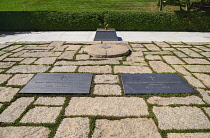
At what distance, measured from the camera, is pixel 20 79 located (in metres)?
3.93

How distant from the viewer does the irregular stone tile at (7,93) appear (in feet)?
10.3

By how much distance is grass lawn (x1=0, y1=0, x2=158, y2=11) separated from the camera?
68.4ft

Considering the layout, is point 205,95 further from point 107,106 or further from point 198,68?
point 107,106

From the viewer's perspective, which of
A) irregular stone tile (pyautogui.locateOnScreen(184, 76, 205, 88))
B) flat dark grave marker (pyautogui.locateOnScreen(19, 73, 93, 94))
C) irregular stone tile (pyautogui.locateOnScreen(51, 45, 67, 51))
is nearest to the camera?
flat dark grave marker (pyautogui.locateOnScreen(19, 73, 93, 94))

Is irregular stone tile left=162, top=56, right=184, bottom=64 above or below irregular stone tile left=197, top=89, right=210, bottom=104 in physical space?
above

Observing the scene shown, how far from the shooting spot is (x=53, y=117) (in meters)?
2.62

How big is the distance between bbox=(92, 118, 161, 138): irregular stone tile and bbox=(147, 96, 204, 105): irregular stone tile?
564 mm

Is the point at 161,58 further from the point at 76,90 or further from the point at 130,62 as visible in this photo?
the point at 76,90

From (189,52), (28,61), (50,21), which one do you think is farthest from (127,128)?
(50,21)

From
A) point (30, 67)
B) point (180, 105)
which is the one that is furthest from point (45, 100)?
point (180, 105)

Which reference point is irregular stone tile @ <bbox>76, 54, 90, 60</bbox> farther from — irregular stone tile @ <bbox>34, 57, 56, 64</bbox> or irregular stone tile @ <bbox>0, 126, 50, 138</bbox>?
irregular stone tile @ <bbox>0, 126, 50, 138</bbox>

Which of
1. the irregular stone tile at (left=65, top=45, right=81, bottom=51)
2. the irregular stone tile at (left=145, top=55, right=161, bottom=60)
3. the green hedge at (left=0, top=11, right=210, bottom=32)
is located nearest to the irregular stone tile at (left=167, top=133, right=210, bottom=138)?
the irregular stone tile at (left=145, top=55, right=161, bottom=60)

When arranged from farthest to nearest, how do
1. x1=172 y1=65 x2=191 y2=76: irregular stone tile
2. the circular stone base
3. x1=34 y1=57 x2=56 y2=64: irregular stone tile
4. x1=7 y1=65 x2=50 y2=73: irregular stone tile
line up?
the circular stone base, x1=34 y1=57 x2=56 y2=64: irregular stone tile, x1=7 y1=65 x2=50 y2=73: irregular stone tile, x1=172 y1=65 x2=191 y2=76: irregular stone tile

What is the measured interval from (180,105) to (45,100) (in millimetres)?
2365
